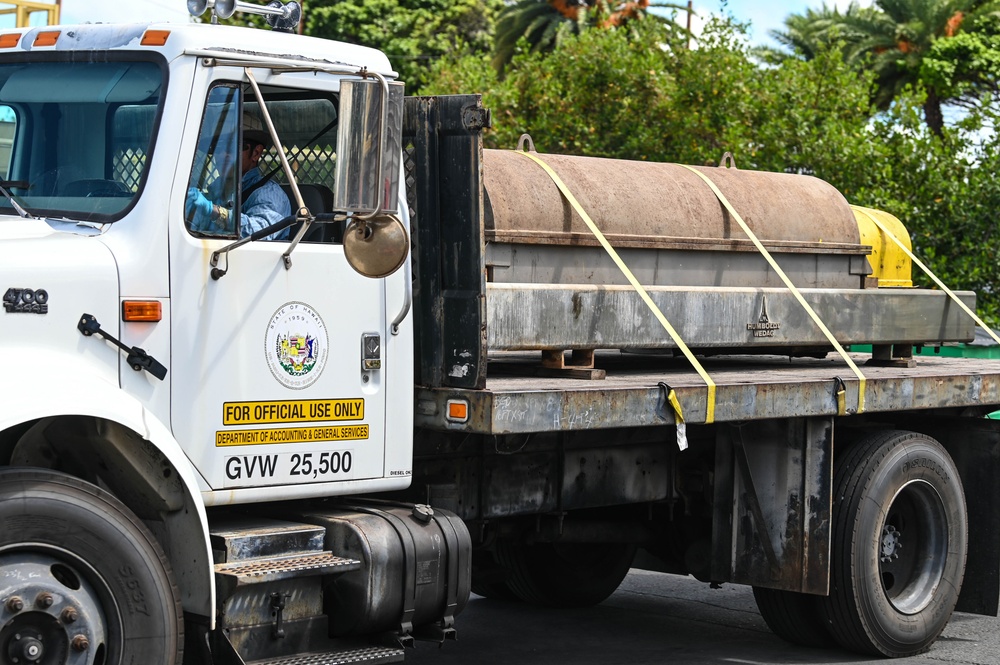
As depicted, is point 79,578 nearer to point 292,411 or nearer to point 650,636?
point 292,411

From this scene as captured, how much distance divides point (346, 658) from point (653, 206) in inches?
104

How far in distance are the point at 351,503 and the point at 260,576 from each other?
0.76 m

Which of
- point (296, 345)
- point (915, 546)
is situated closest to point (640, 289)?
point (296, 345)

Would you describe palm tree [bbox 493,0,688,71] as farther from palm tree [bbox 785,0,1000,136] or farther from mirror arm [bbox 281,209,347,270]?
mirror arm [bbox 281,209,347,270]

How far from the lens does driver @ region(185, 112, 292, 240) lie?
466cm

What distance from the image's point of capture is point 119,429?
4.34 meters

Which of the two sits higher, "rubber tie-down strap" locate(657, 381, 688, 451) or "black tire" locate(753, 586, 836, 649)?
"rubber tie-down strap" locate(657, 381, 688, 451)

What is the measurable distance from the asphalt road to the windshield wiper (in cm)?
318

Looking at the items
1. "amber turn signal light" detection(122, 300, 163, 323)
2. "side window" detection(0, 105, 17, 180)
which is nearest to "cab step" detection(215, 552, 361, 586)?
"amber turn signal light" detection(122, 300, 163, 323)

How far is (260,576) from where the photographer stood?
178 inches

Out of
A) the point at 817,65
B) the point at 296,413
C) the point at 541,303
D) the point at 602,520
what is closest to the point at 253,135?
the point at 296,413

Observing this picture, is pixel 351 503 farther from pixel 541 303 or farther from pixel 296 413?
pixel 541 303

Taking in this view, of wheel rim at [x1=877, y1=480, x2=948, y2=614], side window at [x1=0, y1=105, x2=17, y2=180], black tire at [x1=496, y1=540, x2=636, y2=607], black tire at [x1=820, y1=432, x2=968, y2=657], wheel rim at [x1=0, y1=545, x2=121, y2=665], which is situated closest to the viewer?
wheel rim at [x1=0, y1=545, x2=121, y2=665]

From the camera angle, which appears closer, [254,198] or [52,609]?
[52,609]
